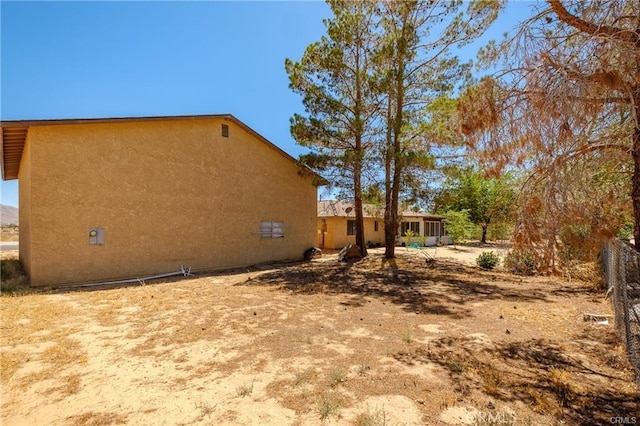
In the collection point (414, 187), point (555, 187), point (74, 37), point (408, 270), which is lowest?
point (408, 270)

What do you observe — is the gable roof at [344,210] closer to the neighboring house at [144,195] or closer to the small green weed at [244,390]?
the neighboring house at [144,195]

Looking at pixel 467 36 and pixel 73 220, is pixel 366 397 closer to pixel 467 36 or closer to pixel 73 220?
pixel 73 220

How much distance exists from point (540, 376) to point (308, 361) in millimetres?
2844

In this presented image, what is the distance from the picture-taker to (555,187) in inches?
149

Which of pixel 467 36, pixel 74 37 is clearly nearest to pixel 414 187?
pixel 467 36

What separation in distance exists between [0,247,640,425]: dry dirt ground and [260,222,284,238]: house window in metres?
6.89

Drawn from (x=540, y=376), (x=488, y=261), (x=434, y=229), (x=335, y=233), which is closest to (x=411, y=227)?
(x=434, y=229)

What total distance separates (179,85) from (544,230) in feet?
45.8

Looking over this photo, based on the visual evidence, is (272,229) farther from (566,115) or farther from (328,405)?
(566,115)

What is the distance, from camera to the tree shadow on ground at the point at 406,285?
7829 mm

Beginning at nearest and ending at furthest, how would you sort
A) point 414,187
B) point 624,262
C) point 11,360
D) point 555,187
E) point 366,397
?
point 366,397 → point 555,187 → point 11,360 → point 624,262 → point 414,187

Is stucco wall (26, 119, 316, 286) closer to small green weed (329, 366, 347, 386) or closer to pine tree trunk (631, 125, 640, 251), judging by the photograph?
small green weed (329, 366, 347, 386)

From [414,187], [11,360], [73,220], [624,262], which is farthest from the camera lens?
[414,187]

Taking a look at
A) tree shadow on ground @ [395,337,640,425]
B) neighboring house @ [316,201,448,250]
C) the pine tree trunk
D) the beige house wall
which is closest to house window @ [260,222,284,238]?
neighboring house @ [316,201,448,250]
